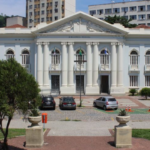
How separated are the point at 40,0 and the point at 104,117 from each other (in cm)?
7009

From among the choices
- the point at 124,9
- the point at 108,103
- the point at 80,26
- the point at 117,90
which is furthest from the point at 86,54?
the point at 124,9

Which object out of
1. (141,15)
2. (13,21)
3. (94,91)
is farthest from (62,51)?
(141,15)

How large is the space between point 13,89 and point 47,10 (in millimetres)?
78409

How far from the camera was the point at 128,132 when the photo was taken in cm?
1362

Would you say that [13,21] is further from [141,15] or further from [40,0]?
[141,15]

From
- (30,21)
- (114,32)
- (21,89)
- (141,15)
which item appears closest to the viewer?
(21,89)

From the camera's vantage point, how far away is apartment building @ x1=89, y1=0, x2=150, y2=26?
275 feet

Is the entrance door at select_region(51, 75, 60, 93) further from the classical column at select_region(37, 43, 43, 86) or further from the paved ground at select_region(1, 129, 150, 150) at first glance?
the paved ground at select_region(1, 129, 150, 150)

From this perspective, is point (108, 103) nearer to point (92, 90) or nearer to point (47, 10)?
point (92, 90)

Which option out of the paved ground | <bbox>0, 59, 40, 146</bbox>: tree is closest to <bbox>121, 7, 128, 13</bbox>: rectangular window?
the paved ground

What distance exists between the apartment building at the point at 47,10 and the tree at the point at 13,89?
74.3m

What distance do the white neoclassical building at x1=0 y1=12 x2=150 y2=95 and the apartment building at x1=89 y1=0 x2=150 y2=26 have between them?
38.2 meters

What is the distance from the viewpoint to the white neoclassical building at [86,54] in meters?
44.8

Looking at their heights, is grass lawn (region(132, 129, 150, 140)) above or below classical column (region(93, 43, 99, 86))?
below
